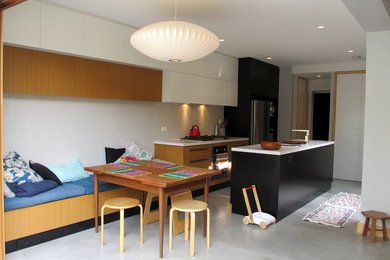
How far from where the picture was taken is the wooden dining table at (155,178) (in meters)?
2.83

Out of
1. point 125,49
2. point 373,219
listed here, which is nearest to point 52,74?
point 125,49

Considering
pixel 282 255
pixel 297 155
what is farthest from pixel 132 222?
pixel 297 155

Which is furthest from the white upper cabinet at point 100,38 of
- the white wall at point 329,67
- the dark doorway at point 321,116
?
the dark doorway at point 321,116

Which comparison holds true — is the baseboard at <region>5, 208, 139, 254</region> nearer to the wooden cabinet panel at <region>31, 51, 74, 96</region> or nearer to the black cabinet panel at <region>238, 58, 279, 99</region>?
the wooden cabinet panel at <region>31, 51, 74, 96</region>

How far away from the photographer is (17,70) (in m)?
3.27

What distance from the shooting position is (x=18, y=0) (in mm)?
2221

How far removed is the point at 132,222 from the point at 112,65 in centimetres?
204

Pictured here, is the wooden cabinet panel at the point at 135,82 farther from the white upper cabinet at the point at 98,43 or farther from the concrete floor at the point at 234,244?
the concrete floor at the point at 234,244

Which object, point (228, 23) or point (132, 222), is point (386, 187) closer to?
point (228, 23)

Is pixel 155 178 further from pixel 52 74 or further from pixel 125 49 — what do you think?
pixel 125 49

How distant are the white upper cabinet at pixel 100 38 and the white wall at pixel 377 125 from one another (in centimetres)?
303

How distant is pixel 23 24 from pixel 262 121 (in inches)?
187

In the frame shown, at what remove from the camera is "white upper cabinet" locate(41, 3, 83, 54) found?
335 cm

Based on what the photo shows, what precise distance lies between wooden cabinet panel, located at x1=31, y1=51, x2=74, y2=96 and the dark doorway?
23.3 feet
